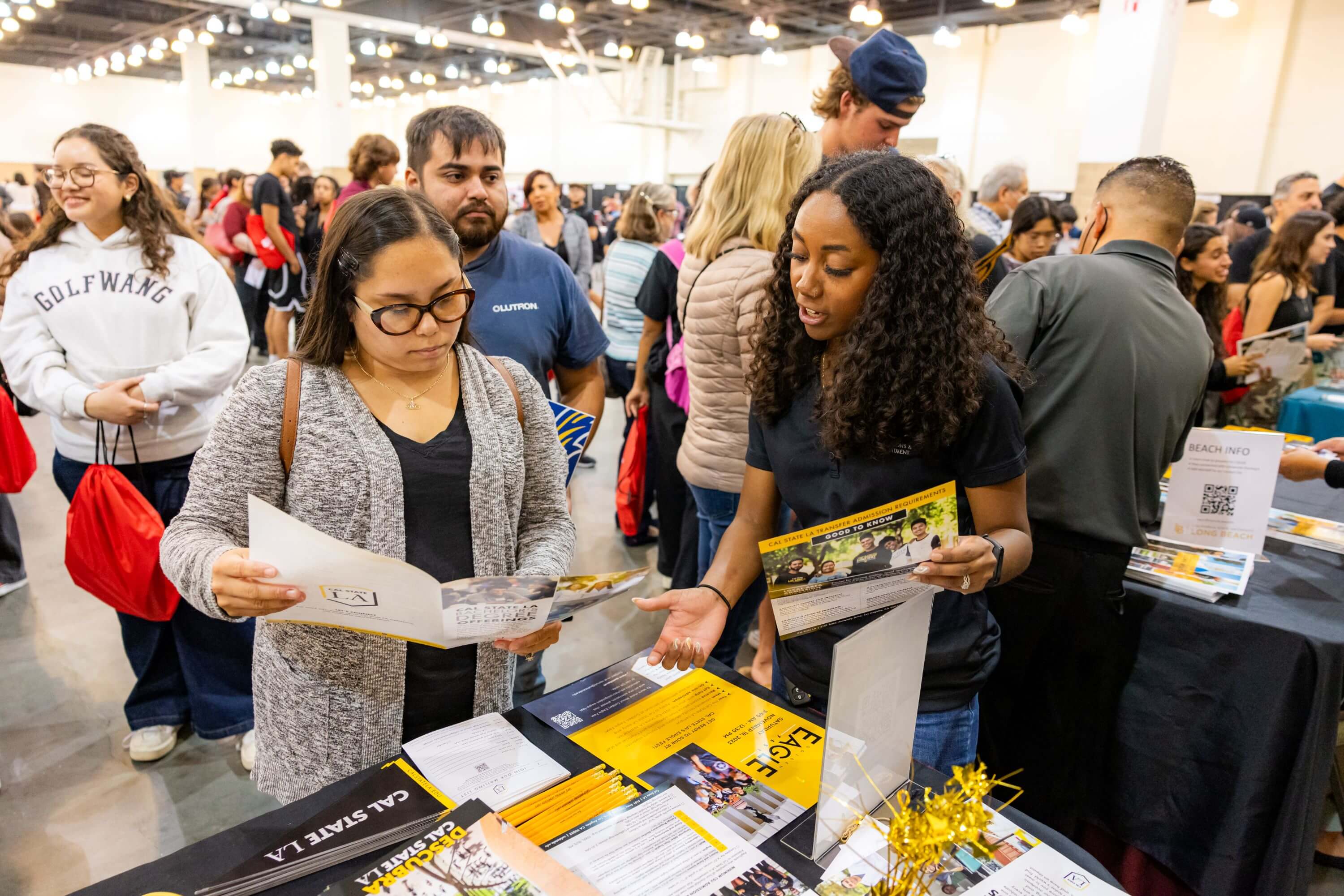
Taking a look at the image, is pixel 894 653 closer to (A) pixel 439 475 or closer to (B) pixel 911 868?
(B) pixel 911 868

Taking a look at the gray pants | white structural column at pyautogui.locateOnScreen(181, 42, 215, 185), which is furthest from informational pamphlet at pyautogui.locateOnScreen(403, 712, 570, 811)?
white structural column at pyautogui.locateOnScreen(181, 42, 215, 185)

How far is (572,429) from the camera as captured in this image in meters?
1.81

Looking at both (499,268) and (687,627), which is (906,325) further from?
(499,268)

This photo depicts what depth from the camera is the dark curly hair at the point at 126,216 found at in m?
2.12

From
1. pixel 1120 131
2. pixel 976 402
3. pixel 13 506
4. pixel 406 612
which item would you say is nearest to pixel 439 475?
pixel 406 612

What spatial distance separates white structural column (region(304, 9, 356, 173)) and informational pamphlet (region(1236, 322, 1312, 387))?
13.7 meters

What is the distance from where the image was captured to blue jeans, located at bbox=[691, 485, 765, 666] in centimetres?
247

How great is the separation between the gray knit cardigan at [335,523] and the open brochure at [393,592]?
0.17m

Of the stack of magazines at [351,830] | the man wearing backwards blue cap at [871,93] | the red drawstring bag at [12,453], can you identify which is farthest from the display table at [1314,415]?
the red drawstring bag at [12,453]

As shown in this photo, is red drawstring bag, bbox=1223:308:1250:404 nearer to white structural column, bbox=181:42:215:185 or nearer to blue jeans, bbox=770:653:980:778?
blue jeans, bbox=770:653:980:778

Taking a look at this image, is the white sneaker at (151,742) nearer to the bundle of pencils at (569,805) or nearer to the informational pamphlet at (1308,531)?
the bundle of pencils at (569,805)

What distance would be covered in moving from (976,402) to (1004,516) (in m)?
0.21

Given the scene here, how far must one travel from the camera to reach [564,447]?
1808mm

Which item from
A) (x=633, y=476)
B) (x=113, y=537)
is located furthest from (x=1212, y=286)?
(x=113, y=537)
